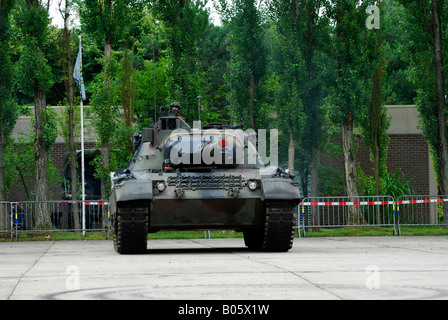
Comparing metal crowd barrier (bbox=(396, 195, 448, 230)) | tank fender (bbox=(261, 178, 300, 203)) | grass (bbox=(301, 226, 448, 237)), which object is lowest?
grass (bbox=(301, 226, 448, 237))

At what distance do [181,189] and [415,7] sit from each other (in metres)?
15.7

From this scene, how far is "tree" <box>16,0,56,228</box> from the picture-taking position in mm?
26156

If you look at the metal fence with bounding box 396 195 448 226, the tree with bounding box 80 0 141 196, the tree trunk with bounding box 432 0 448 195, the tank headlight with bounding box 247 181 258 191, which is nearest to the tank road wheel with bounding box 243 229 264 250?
the tank headlight with bounding box 247 181 258 191

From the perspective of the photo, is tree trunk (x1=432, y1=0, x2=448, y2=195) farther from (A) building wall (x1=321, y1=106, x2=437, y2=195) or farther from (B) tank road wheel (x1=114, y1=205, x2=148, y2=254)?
(B) tank road wheel (x1=114, y1=205, x2=148, y2=254)

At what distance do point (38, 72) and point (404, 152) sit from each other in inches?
683

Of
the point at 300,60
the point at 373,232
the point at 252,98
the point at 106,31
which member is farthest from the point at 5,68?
the point at 373,232

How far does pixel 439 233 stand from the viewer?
23.8 metres

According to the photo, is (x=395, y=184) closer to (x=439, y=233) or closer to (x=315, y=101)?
(x=315, y=101)

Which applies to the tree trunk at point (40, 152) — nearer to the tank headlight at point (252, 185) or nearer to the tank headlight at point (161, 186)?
the tank headlight at point (161, 186)

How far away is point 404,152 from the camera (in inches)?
1476

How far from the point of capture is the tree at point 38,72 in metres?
26.2

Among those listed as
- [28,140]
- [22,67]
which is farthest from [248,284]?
[28,140]

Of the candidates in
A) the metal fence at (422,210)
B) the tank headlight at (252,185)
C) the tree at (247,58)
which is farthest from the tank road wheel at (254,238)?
the tree at (247,58)

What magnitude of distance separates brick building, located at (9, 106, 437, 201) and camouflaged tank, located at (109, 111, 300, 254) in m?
22.6
